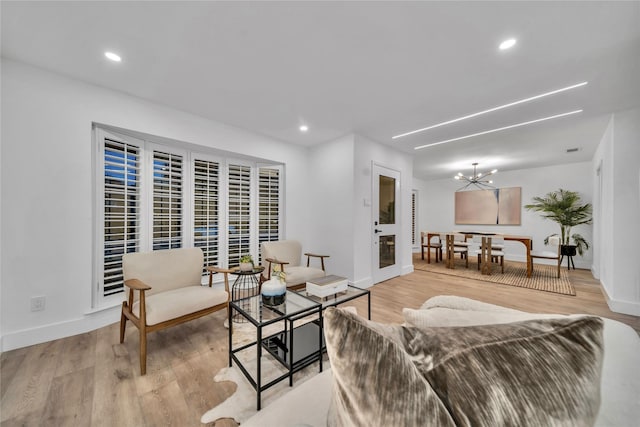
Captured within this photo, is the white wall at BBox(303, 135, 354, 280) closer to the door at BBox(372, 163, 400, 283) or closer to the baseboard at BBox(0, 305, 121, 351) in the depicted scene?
the door at BBox(372, 163, 400, 283)

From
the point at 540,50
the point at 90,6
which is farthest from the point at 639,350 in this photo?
the point at 90,6

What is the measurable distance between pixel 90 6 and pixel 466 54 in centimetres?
280

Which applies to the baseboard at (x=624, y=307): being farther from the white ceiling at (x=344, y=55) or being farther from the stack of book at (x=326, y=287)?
the stack of book at (x=326, y=287)

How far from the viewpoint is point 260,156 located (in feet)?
12.3

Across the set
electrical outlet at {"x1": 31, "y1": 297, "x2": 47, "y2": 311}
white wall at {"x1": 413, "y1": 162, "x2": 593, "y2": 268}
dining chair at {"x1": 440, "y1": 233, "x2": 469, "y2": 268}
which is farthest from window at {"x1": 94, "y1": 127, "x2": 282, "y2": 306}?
white wall at {"x1": 413, "y1": 162, "x2": 593, "y2": 268}

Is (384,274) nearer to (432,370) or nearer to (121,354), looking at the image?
(121,354)

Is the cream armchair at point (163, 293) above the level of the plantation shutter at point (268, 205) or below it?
below

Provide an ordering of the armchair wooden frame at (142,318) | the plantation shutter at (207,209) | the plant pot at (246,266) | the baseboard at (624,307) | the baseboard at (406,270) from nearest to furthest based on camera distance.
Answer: the armchair wooden frame at (142,318), the plant pot at (246,266), the baseboard at (624,307), the plantation shutter at (207,209), the baseboard at (406,270)

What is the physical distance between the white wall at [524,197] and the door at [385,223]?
3.77 m

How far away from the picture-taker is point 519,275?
469cm

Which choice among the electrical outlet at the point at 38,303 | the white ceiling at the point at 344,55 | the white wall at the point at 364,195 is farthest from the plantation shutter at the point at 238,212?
the electrical outlet at the point at 38,303

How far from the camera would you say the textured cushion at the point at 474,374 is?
429mm

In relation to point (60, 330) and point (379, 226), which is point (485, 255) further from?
point (60, 330)

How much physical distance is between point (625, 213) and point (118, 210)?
6.11 metres
